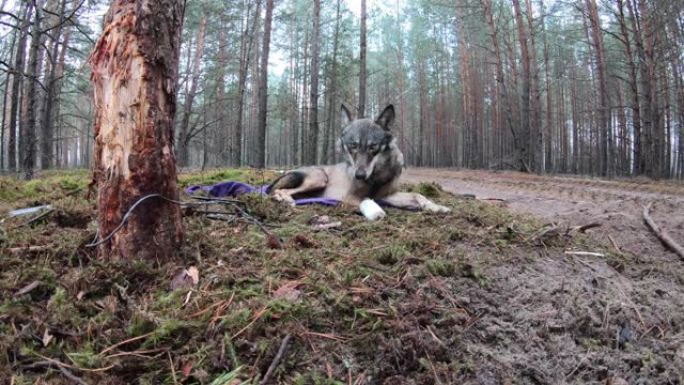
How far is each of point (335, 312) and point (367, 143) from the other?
344 cm

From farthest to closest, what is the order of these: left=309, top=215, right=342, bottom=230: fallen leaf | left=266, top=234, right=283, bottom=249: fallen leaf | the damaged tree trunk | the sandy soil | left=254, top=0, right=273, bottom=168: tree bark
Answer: left=254, top=0, right=273, bottom=168: tree bark < left=309, top=215, right=342, bottom=230: fallen leaf < left=266, top=234, right=283, bottom=249: fallen leaf < the damaged tree trunk < the sandy soil

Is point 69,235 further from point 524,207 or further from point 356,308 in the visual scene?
point 524,207

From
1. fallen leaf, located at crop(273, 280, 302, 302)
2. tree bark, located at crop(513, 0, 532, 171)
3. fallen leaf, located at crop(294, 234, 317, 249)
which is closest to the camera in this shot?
fallen leaf, located at crop(273, 280, 302, 302)

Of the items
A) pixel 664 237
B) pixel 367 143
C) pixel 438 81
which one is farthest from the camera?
pixel 438 81

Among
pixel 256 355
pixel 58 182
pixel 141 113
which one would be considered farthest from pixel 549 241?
pixel 58 182

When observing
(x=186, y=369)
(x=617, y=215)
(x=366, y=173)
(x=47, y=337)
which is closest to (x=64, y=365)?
(x=47, y=337)

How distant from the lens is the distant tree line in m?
15.8

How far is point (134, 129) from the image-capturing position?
197cm

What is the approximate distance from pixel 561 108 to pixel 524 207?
33714mm

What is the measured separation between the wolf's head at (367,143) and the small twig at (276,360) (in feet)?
11.1

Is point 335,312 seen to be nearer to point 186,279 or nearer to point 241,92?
point 186,279

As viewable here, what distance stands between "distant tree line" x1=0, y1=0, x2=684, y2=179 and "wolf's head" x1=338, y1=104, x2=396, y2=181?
10.6 metres

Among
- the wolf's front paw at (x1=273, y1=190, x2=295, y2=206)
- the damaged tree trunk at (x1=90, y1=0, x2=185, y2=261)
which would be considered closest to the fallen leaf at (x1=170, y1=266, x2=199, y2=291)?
the damaged tree trunk at (x1=90, y1=0, x2=185, y2=261)

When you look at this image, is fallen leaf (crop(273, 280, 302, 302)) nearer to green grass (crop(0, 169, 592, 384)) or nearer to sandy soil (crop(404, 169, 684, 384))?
green grass (crop(0, 169, 592, 384))
